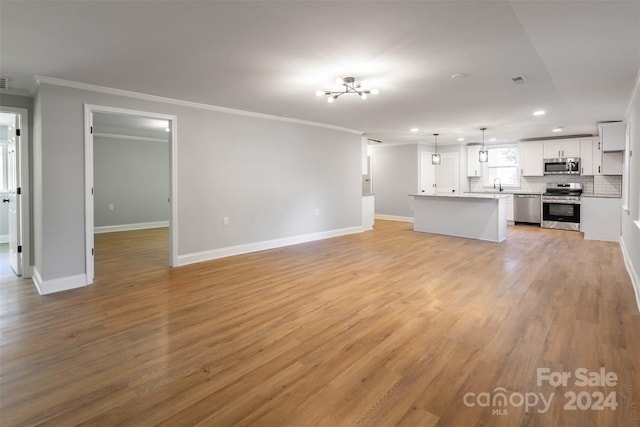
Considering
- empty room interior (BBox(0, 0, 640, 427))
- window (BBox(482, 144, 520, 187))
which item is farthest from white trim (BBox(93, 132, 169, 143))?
window (BBox(482, 144, 520, 187))

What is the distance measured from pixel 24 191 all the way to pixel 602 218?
33.4ft

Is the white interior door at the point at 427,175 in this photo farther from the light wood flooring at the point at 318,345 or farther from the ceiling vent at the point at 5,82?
the ceiling vent at the point at 5,82

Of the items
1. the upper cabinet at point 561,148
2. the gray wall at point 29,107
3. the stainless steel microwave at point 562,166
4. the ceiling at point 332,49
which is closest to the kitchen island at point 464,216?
the ceiling at point 332,49

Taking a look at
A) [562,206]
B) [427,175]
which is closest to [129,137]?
[427,175]

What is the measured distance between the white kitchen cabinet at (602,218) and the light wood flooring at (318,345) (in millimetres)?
2657

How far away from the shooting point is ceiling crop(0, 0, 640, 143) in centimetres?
233

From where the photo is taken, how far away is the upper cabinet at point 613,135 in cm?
655

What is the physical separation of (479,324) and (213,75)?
12.3 ft

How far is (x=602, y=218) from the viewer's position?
22.1 feet

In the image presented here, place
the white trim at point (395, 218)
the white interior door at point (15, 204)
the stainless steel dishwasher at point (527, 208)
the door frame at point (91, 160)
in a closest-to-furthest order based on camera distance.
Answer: the door frame at point (91, 160) → the white interior door at point (15, 204) → the stainless steel dishwasher at point (527, 208) → the white trim at point (395, 218)

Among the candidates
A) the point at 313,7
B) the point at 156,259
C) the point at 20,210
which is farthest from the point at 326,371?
the point at 20,210

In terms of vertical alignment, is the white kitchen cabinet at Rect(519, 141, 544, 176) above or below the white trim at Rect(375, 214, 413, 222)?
above

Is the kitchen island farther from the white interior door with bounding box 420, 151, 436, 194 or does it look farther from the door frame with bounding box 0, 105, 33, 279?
the door frame with bounding box 0, 105, 33, 279

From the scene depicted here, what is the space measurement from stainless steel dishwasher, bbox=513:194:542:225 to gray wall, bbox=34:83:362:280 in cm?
473
